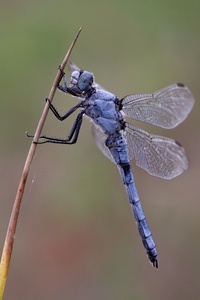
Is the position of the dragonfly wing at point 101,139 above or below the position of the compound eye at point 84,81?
below

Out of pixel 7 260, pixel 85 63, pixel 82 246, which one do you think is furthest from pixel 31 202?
pixel 7 260

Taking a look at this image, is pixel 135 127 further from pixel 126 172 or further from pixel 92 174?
pixel 92 174

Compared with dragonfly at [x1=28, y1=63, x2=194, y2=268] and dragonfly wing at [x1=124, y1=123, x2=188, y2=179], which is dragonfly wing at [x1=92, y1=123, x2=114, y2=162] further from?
dragonfly wing at [x1=124, y1=123, x2=188, y2=179]

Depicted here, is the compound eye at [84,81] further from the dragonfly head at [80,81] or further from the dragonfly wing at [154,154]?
the dragonfly wing at [154,154]

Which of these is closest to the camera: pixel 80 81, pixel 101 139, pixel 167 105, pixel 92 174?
pixel 80 81

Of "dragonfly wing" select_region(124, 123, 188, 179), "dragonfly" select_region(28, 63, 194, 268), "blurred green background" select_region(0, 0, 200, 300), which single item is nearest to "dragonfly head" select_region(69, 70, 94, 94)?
A: "dragonfly" select_region(28, 63, 194, 268)

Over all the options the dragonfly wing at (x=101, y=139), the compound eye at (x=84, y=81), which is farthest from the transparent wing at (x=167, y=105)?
the compound eye at (x=84, y=81)

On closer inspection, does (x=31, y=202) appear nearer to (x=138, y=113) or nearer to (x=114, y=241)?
(x=114, y=241)

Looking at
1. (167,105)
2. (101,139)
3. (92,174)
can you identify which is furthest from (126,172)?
(92,174)
